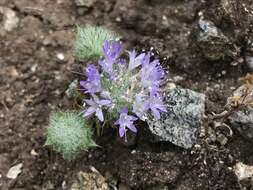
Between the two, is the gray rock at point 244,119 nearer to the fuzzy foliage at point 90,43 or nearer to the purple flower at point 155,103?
the purple flower at point 155,103

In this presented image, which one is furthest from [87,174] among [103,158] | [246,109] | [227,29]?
[227,29]

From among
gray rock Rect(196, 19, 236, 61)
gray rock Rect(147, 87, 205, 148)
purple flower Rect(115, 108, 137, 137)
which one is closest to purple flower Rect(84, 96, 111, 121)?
purple flower Rect(115, 108, 137, 137)

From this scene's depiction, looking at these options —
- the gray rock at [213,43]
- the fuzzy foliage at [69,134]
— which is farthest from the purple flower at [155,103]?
the gray rock at [213,43]

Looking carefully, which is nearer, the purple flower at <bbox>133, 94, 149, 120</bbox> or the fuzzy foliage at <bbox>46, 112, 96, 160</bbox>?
the purple flower at <bbox>133, 94, 149, 120</bbox>

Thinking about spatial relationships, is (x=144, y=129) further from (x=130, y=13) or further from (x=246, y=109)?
(x=130, y=13)

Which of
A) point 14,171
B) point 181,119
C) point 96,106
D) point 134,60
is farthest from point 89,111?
point 14,171

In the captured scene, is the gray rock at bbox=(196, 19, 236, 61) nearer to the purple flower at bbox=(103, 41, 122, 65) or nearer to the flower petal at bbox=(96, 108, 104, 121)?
the purple flower at bbox=(103, 41, 122, 65)

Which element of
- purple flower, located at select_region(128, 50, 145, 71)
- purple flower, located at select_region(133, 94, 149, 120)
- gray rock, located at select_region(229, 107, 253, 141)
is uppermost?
purple flower, located at select_region(128, 50, 145, 71)
